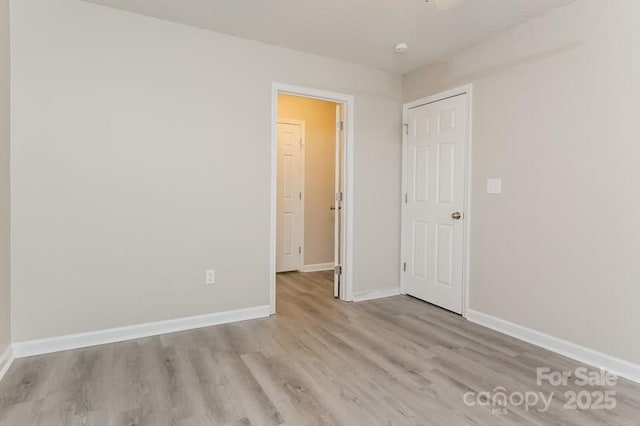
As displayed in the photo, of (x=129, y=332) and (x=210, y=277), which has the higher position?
(x=210, y=277)

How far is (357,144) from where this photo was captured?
3.75 metres

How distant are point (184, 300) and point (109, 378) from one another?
2.83ft

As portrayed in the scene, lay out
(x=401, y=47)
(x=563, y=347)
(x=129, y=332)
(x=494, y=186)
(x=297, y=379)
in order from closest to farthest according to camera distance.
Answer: (x=297, y=379) < (x=563, y=347) < (x=129, y=332) < (x=494, y=186) < (x=401, y=47)

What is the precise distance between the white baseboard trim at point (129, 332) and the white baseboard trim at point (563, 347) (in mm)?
1918

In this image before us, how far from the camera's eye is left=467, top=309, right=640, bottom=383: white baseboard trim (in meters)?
2.20

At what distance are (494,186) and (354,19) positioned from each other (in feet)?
5.76

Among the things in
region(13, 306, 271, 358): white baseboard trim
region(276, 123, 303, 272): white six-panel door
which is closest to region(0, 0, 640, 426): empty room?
region(13, 306, 271, 358): white baseboard trim

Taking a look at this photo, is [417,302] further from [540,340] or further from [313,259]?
[313,259]

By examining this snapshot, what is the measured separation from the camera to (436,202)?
11.7 feet

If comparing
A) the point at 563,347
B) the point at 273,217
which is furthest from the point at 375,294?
the point at 563,347

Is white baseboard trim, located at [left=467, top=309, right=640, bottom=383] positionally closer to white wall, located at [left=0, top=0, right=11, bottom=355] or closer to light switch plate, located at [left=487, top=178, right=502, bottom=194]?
light switch plate, located at [left=487, top=178, right=502, bottom=194]
